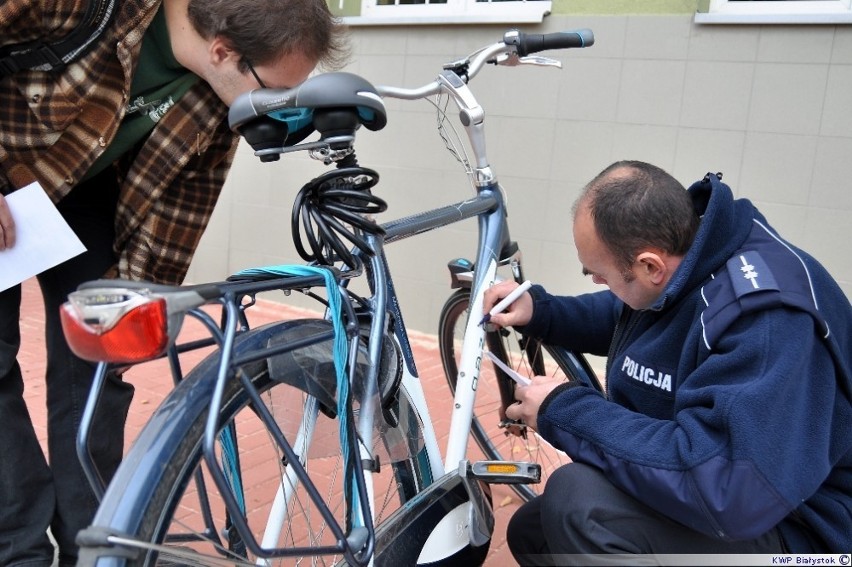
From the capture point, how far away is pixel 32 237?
202 cm

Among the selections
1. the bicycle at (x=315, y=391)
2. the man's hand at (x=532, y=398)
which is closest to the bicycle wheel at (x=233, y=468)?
the bicycle at (x=315, y=391)

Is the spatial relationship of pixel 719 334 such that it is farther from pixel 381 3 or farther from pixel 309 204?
pixel 381 3

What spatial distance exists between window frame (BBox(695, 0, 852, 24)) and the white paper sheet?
3.20 metres

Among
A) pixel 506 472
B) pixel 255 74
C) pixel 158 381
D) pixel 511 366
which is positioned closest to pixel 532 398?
pixel 506 472

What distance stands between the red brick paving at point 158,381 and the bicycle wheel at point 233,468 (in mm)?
963

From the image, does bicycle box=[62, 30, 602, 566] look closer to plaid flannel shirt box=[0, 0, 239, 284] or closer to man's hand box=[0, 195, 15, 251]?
plaid flannel shirt box=[0, 0, 239, 284]

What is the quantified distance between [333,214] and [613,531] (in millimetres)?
845

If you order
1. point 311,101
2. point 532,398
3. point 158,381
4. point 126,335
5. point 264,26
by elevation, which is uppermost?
point 264,26

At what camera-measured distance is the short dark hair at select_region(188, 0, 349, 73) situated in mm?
1915

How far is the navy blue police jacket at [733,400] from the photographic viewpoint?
1.54m

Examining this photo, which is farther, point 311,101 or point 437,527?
point 437,527

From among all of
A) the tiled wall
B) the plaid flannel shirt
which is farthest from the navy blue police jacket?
the tiled wall

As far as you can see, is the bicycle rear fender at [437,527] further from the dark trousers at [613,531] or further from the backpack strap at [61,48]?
the backpack strap at [61,48]

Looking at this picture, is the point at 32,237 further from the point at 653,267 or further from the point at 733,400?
the point at 733,400
